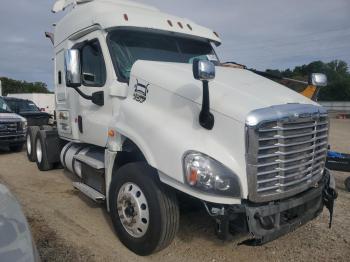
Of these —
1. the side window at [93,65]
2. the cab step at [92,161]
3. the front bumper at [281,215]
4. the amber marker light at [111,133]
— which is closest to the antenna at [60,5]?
the side window at [93,65]

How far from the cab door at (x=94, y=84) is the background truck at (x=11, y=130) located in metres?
6.58

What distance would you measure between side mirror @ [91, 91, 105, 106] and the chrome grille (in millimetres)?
2398

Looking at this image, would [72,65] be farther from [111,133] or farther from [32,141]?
[32,141]

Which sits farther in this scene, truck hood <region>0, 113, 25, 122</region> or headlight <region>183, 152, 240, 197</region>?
truck hood <region>0, 113, 25, 122</region>

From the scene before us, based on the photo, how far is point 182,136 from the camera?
141 inches

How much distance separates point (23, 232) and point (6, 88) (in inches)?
2905

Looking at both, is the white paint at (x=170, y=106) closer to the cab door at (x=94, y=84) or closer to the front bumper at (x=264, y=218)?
the cab door at (x=94, y=84)

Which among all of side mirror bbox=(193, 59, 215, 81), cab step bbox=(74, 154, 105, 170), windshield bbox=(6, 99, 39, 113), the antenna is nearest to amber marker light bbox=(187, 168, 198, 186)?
side mirror bbox=(193, 59, 215, 81)

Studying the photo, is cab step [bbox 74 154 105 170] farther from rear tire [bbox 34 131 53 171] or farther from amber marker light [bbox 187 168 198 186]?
rear tire [bbox 34 131 53 171]

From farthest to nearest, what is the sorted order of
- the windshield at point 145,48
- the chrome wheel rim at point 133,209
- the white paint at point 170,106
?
the windshield at point 145,48 < the chrome wheel rim at point 133,209 < the white paint at point 170,106

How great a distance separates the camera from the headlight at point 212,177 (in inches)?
130

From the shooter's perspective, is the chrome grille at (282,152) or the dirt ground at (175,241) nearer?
the chrome grille at (282,152)

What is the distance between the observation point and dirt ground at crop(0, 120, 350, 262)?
13.5 ft

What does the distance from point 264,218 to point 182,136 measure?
1089 millimetres
